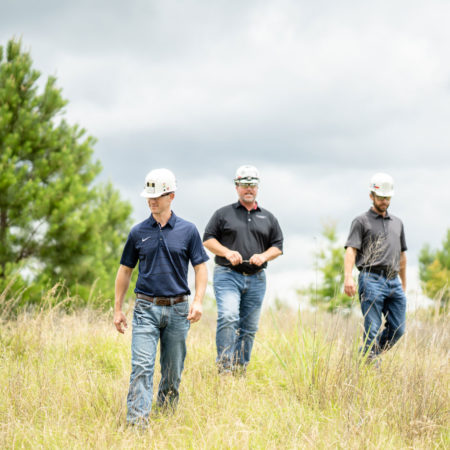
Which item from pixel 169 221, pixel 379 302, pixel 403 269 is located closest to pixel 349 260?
pixel 379 302

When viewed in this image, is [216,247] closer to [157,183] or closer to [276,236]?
[276,236]

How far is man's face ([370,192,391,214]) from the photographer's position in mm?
7180

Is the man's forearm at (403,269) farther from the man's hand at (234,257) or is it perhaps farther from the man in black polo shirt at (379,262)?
the man's hand at (234,257)

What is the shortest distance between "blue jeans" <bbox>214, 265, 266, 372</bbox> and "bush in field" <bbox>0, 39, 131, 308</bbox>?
8.29 meters

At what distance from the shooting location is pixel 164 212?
5.05 m

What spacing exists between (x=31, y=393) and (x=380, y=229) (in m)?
4.38

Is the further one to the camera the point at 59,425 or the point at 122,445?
the point at 59,425

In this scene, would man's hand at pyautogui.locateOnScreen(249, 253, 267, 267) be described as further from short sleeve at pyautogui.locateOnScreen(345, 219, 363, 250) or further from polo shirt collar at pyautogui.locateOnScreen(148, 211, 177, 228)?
polo shirt collar at pyautogui.locateOnScreen(148, 211, 177, 228)

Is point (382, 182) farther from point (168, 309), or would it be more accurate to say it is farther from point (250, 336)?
point (168, 309)

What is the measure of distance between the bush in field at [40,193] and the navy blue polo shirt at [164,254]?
31.6ft

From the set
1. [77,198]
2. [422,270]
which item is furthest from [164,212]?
[422,270]

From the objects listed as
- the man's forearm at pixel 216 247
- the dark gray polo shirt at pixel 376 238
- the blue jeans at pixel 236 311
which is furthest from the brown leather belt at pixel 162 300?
the dark gray polo shirt at pixel 376 238

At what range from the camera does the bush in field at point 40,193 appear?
14727 mm

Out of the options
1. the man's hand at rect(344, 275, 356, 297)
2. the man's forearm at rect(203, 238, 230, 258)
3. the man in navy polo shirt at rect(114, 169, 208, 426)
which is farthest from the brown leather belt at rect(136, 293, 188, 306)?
the man's hand at rect(344, 275, 356, 297)
